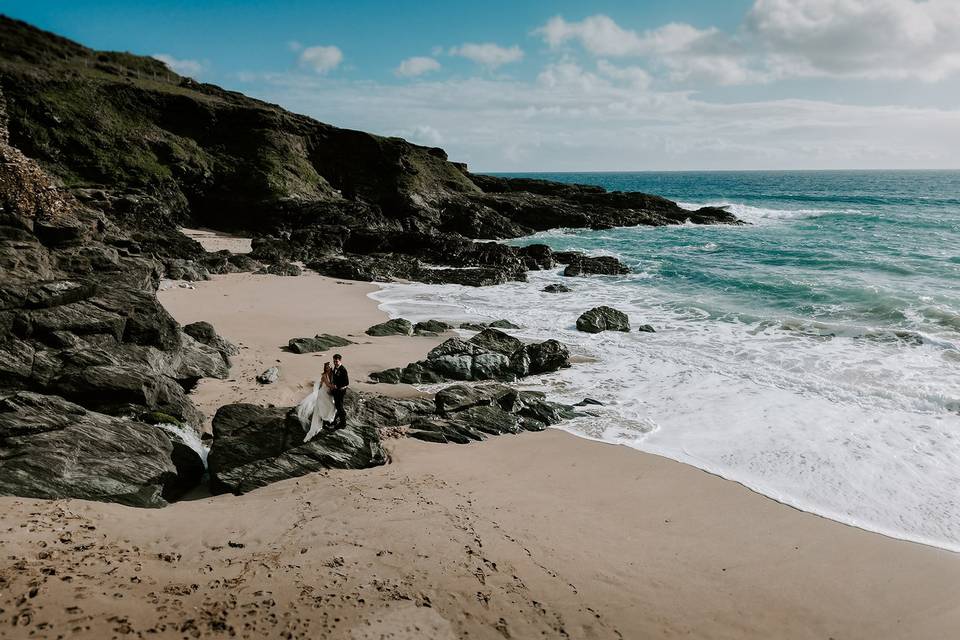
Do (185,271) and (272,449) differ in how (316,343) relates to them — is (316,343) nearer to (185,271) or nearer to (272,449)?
(272,449)

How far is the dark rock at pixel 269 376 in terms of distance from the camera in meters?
13.1

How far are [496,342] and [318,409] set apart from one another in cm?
776

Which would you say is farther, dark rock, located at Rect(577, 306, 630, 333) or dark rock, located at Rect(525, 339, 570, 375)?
dark rock, located at Rect(577, 306, 630, 333)

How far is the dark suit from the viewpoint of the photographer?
996 centimetres

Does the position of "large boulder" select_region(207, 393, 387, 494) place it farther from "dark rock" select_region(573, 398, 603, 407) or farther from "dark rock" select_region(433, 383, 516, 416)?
"dark rock" select_region(573, 398, 603, 407)

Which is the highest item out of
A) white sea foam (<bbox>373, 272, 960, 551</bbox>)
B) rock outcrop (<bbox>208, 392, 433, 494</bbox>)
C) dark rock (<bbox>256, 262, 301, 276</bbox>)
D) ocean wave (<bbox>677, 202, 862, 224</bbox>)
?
ocean wave (<bbox>677, 202, 862, 224</bbox>)

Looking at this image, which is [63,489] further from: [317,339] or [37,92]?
[37,92]

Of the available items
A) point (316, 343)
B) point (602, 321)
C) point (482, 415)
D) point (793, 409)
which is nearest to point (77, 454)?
point (482, 415)

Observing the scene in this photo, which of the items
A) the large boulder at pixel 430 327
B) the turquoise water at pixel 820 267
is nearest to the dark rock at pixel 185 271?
the large boulder at pixel 430 327

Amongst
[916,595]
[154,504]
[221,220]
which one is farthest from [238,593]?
[221,220]

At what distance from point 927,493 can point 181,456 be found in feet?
37.6

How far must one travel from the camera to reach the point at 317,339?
16.4m

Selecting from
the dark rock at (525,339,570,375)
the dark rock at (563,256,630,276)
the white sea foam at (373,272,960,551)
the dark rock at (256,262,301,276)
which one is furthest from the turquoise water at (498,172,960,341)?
the dark rock at (256,262,301,276)

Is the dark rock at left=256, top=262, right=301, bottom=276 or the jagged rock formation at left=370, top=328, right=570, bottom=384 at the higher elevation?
the dark rock at left=256, top=262, right=301, bottom=276
